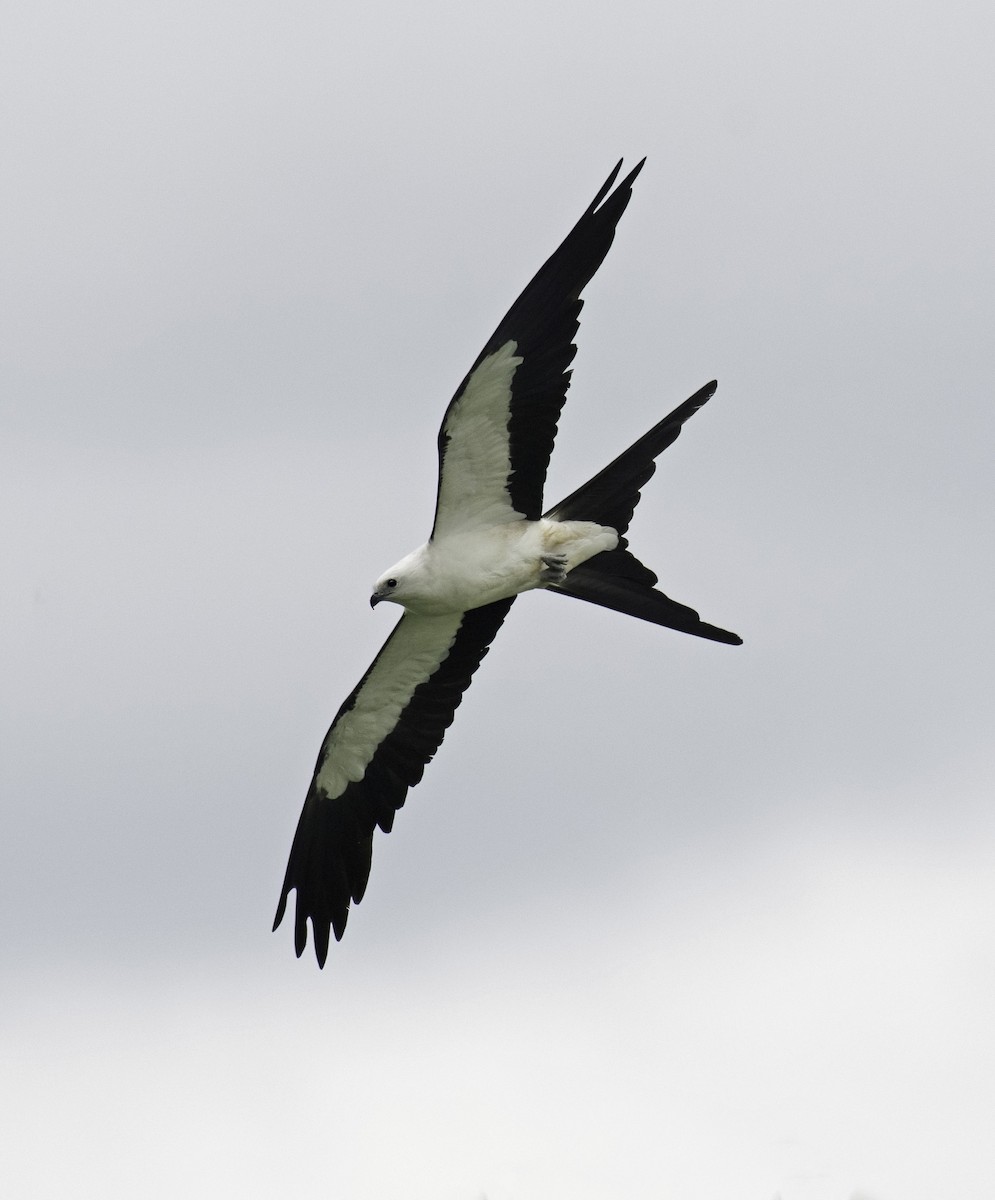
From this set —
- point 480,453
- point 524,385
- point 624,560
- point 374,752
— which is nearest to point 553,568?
point 624,560

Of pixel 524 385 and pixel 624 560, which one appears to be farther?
pixel 624 560

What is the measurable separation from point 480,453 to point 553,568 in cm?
106

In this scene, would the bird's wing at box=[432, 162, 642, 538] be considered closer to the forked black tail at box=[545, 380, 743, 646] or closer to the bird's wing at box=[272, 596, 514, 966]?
the forked black tail at box=[545, 380, 743, 646]

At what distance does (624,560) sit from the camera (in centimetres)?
1585

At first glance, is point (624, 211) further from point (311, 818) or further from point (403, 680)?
point (311, 818)

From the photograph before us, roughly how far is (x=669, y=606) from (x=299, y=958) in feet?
14.5

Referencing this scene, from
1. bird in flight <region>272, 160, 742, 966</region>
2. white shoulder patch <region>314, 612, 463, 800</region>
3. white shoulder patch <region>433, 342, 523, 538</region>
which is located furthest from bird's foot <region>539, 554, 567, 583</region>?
white shoulder patch <region>314, 612, 463, 800</region>

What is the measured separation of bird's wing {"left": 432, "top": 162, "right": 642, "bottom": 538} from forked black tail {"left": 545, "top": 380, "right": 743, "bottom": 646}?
17.4 inches

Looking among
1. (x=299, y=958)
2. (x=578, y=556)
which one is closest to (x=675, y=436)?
(x=578, y=556)

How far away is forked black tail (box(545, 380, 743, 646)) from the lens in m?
15.8

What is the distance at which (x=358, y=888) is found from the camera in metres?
17.5

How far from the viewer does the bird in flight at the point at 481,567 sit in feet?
49.0

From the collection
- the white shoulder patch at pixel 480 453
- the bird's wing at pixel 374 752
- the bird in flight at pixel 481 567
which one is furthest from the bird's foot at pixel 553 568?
the bird's wing at pixel 374 752

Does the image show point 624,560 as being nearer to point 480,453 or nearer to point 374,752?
point 480,453
